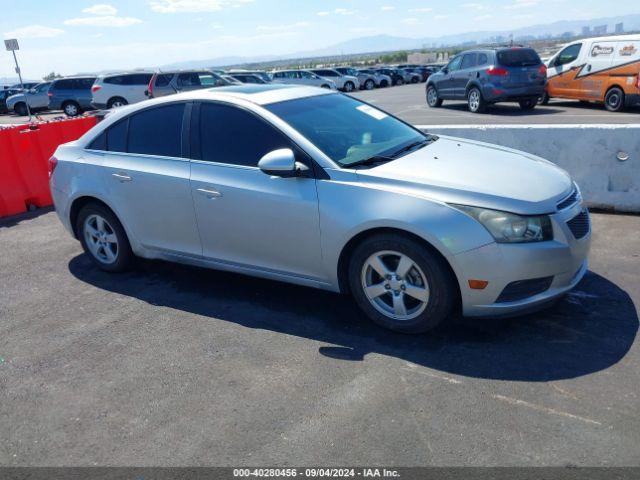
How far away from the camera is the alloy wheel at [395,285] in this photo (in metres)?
4.03

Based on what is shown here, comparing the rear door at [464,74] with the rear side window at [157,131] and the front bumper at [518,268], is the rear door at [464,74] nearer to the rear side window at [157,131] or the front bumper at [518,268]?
the rear side window at [157,131]

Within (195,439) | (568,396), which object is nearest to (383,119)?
(568,396)

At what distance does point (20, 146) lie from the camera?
8.70m

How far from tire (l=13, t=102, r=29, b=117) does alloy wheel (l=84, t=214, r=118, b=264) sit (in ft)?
96.7

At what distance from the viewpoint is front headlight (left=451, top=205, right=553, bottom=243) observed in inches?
148

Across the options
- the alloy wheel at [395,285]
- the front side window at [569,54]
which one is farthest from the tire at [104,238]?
the front side window at [569,54]

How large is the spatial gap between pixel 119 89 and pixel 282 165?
21.2 m

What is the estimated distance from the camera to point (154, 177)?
508cm

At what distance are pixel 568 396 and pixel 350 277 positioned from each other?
161 centimetres

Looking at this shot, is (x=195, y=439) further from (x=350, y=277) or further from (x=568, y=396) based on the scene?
(x=568, y=396)

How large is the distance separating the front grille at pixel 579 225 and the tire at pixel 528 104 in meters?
13.8

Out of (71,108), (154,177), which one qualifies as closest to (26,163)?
(154,177)

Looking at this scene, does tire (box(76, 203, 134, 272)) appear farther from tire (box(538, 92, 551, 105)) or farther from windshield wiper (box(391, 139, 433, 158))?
tire (box(538, 92, 551, 105))

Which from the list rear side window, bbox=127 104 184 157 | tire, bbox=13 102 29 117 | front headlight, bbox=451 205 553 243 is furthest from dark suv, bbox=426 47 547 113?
tire, bbox=13 102 29 117
